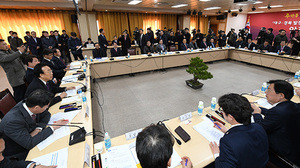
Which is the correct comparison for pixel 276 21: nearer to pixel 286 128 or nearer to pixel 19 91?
pixel 286 128

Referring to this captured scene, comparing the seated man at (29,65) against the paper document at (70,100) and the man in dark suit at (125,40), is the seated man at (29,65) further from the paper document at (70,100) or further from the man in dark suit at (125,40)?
the man in dark suit at (125,40)

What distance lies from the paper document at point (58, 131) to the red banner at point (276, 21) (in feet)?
46.1

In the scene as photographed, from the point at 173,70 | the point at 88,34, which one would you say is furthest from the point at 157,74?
the point at 88,34

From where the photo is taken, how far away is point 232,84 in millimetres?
4273

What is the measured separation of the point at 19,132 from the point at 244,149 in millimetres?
1846

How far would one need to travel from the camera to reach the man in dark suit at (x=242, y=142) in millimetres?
918

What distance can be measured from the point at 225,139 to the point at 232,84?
387cm

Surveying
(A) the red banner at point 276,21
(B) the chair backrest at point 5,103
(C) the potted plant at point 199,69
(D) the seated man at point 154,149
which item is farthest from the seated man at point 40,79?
(A) the red banner at point 276,21

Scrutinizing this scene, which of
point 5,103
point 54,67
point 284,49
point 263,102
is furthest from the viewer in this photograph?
point 284,49

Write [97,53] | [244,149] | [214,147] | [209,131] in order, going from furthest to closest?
[97,53]
[209,131]
[214,147]
[244,149]

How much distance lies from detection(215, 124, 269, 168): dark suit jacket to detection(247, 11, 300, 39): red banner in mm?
13168

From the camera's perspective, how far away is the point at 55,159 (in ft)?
3.82

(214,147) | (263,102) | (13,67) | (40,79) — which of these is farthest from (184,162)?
(13,67)

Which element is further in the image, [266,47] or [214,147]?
[266,47]
